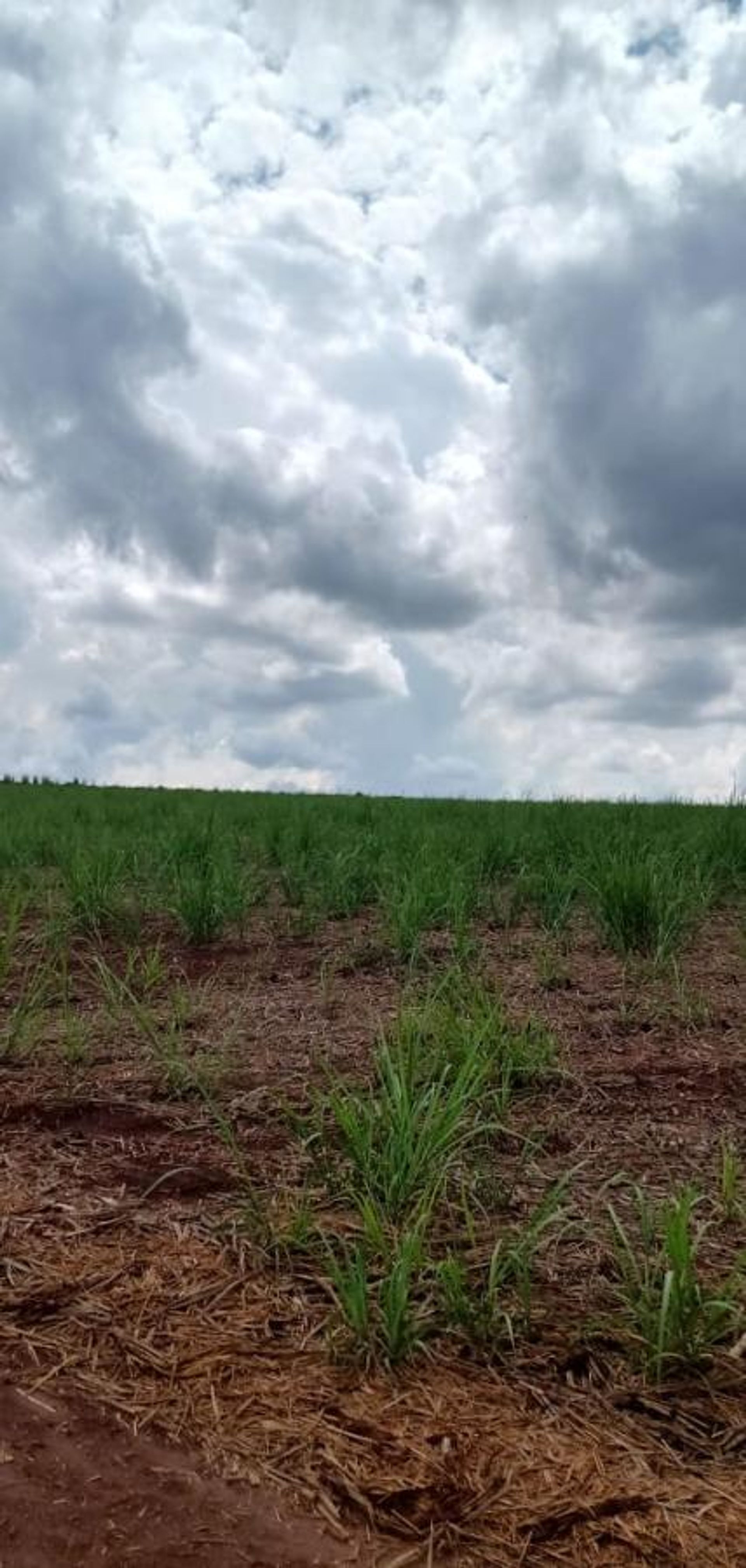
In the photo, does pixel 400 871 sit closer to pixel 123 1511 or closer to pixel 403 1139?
pixel 403 1139

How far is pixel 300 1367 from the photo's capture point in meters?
1.82

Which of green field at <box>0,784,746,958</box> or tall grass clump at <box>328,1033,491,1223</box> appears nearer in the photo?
tall grass clump at <box>328,1033,491,1223</box>

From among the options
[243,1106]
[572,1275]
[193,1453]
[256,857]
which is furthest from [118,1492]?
[256,857]

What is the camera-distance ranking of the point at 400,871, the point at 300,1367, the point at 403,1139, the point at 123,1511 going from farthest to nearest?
1. the point at 400,871
2. the point at 403,1139
3. the point at 300,1367
4. the point at 123,1511

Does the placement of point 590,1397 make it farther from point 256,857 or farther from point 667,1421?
point 256,857

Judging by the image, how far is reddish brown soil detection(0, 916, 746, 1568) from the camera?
1506 millimetres

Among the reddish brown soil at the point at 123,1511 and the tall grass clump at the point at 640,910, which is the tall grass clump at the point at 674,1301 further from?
the tall grass clump at the point at 640,910

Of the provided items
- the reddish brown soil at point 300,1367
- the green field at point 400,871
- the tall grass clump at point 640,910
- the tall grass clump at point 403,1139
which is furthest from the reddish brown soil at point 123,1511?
the tall grass clump at point 640,910

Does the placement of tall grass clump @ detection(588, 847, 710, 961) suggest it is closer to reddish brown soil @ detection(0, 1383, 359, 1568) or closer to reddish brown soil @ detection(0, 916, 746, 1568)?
reddish brown soil @ detection(0, 916, 746, 1568)

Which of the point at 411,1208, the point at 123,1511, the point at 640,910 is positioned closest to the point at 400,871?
the point at 640,910

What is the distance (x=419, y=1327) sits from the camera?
6.10 feet

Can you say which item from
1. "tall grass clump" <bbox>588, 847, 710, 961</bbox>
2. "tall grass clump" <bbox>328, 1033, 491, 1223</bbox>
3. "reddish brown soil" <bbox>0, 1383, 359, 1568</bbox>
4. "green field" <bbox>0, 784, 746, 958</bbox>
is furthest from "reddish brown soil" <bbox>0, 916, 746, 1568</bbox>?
"green field" <bbox>0, 784, 746, 958</bbox>

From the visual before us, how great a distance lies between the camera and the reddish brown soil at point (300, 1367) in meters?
1.51

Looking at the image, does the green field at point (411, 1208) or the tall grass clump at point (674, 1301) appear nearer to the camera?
the green field at point (411, 1208)
